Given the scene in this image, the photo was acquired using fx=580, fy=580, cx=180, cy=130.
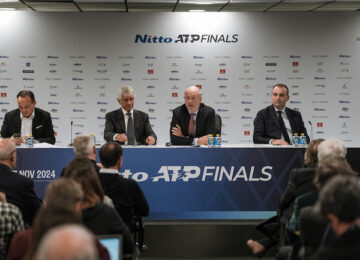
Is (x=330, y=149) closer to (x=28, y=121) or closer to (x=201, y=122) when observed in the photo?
(x=201, y=122)

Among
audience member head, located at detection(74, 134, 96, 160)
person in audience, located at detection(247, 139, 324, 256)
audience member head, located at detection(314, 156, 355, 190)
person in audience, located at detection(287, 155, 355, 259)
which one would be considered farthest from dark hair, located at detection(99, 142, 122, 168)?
audience member head, located at detection(314, 156, 355, 190)

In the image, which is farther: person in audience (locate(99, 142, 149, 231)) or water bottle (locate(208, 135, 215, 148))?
water bottle (locate(208, 135, 215, 148))

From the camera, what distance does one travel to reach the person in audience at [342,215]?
2.13m

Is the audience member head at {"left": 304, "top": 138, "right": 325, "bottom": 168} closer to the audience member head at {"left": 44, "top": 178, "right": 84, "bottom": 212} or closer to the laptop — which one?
the laptop

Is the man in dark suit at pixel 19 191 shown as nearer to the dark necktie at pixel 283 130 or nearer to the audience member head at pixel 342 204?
the audience member head at pixel 342 204

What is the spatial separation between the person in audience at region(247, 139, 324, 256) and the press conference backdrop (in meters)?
5.05

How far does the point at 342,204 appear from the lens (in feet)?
7.29

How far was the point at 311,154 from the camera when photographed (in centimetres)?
424

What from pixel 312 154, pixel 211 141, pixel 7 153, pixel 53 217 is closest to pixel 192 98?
pixel 211 141

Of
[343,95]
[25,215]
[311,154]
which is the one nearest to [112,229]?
[25,215]

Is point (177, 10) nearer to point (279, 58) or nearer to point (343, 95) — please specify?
point (279, 58)

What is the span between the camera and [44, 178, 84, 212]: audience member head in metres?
2.23

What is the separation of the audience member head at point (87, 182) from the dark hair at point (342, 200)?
4.17ft

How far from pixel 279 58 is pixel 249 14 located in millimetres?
874
